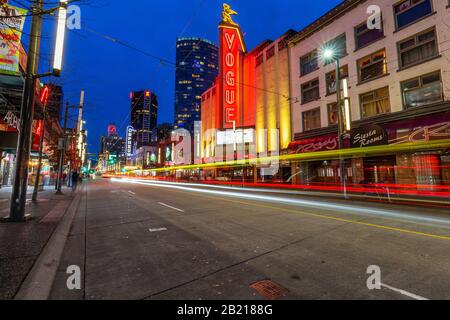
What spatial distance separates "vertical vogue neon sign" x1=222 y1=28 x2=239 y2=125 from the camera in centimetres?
3294

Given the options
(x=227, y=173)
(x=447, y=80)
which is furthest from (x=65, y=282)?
(x=227, y=173)

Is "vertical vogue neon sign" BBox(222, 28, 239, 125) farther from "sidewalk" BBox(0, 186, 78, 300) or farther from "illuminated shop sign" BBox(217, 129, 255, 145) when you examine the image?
"sidewalk" BBox(0, 186, 78, 300)

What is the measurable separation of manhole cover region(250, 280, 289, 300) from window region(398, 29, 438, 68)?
20005 mm

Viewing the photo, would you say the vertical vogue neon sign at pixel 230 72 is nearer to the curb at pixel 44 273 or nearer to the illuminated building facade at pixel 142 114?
the curb at pixel 44 273

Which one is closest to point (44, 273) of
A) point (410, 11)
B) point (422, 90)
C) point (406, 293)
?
point (406, 293)

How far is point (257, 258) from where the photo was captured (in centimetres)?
495

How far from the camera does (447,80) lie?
15.6 m

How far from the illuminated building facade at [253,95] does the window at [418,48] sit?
37.9ft

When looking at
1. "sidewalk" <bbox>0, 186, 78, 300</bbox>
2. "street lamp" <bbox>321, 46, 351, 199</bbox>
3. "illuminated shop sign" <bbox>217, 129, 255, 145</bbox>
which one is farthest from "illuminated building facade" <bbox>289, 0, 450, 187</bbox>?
"sidewalk" <bbox>0, 186, 78, 300</bbox>

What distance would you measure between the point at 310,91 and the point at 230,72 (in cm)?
1227

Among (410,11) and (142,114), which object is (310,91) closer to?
(410,11)

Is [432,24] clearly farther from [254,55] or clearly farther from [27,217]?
[27,217]

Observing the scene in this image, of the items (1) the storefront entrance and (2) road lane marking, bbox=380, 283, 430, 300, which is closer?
(2) road lane marking, bbox=380, 283, 430, 300

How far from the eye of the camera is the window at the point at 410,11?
1712 cm
